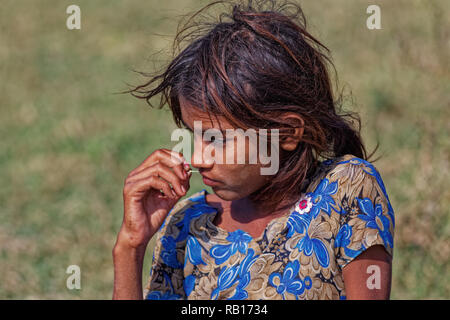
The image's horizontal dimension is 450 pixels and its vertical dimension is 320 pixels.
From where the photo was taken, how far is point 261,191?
2.25 meters

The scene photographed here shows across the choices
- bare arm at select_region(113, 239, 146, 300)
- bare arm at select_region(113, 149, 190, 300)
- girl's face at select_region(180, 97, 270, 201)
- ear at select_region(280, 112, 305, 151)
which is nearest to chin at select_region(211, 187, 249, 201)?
girl's face at select_region(180, 97, 270, 201)

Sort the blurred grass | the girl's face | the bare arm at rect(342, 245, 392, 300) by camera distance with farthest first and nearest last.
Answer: the blurred grass < the girl's face < the bare arm at rect(342, 245, 392, 300)

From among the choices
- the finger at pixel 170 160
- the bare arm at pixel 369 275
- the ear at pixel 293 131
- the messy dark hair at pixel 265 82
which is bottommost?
the bare arm at pixel 369 275

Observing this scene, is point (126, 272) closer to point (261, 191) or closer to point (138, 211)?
point (138, 211)

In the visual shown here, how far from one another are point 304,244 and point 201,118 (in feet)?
1.64

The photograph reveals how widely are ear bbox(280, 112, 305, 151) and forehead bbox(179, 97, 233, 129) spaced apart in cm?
20

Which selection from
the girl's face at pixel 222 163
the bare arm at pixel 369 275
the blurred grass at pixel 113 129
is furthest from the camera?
the blurred grass at pixel 113 129

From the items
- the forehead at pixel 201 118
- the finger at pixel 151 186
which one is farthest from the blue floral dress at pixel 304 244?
the forehead at pixel 201 118

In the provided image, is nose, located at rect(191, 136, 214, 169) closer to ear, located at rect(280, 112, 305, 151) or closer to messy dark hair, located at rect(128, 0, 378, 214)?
messy dark hair, located at rect(128, 0, 378, 214)

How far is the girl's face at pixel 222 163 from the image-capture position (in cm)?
210

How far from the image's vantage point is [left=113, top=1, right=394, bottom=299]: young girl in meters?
2.04

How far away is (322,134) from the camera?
2.23 meters

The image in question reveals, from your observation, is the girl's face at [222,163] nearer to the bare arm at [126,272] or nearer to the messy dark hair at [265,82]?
the messy dark hair at [265,82]
